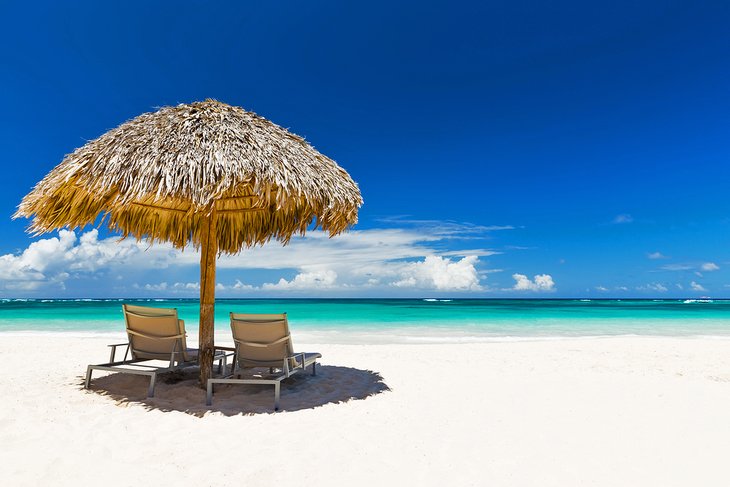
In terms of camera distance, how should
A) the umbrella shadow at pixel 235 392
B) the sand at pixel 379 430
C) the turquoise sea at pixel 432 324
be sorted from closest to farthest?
1. the sand at pixel 379 430
2. the umbrella shadow at pixel 235 392
3. the turquoise sea at pixel 432 324

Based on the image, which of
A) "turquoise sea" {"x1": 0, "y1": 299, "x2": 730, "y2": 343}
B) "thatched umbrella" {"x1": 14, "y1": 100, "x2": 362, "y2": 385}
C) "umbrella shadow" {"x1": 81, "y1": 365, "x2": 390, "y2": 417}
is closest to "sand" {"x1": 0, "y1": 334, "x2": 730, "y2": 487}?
"umbrella shadow" {"x1": 81, "y1": 365, "x2": 390, "y2": 417}

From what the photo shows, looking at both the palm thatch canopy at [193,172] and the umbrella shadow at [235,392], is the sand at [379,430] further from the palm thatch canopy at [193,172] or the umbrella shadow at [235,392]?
the palm thatch canopy at [193,172]

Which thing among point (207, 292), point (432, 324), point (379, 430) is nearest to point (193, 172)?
point (207, 292)

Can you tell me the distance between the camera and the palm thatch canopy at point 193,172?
382 centimetres

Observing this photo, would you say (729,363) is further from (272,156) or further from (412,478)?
(272,156)

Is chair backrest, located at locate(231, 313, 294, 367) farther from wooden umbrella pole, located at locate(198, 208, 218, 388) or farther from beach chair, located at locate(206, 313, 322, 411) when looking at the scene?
wooden umbrella pole, located at locate(198, 208, 218, 388)

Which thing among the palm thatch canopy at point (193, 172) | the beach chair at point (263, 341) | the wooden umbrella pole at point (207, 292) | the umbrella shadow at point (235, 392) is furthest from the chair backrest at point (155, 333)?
the palm thatch canopy at point (193, 172)

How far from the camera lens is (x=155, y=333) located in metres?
4.46

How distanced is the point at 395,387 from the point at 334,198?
228 centimetres

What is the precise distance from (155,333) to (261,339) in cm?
115

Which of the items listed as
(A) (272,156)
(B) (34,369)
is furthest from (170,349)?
(B) (34,369)

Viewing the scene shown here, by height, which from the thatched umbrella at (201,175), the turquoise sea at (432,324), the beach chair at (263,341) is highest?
the thatched umbrella at (201,175)

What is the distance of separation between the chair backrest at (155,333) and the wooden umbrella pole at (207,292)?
0.64 ft

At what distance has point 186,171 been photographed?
3824mm
